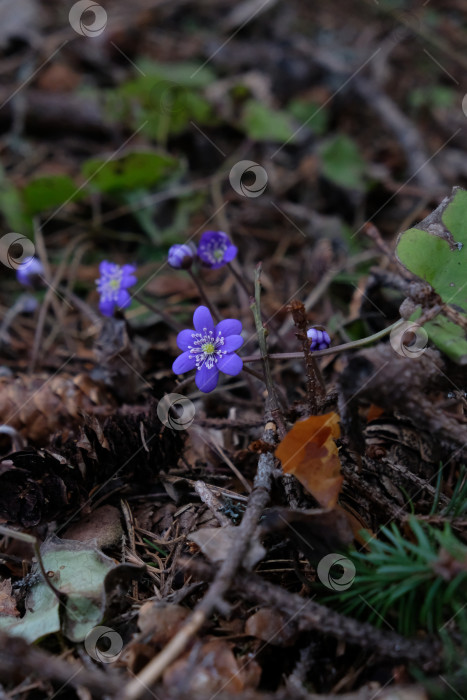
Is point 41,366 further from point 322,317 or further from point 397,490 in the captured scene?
point 397,490

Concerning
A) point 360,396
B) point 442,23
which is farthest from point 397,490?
point 442,23

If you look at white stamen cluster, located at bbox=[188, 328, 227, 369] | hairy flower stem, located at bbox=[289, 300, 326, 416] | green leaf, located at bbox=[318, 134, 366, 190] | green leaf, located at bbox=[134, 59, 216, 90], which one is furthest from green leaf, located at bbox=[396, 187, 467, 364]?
green leaf, located at bbox=[134, 59, 216, 90]

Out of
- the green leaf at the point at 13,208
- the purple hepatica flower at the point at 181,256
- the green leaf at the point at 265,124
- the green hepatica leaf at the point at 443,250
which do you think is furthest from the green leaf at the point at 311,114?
the green hepatica leaf at the point at 443,250

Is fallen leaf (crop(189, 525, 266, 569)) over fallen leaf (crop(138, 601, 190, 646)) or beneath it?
over

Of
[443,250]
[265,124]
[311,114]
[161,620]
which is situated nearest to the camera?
[161,620]

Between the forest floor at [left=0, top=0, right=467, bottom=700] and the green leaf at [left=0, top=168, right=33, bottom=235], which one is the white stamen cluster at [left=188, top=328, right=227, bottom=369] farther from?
the green leaf at [left=0, top=168, right=33, bottom=235]

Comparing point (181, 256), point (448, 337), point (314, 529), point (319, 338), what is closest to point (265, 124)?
point (181, 256)

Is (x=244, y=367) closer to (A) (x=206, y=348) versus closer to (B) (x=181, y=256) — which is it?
(A) (x=206, y=348)
